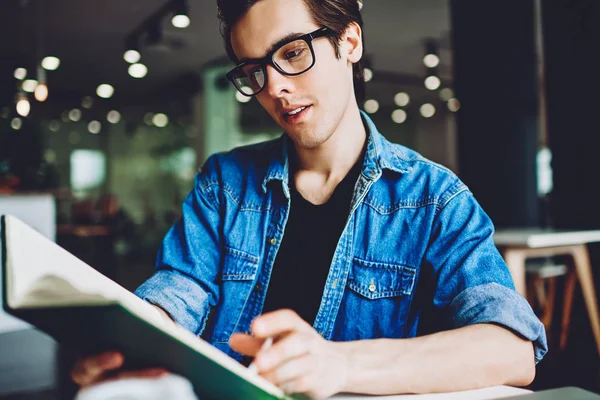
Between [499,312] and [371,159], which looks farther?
[371,159]

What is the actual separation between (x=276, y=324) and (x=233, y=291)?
589mm

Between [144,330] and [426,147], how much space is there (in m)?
13.2

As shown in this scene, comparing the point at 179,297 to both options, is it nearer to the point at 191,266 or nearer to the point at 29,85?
the point at 191,266

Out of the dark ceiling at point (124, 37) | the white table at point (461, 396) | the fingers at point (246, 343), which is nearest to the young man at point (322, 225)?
A: the white table at point (461, 396)

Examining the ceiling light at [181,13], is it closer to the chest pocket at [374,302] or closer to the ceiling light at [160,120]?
the chest pocket at [374,302]

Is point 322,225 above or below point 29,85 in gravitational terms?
below

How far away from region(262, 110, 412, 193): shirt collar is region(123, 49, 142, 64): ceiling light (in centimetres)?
613

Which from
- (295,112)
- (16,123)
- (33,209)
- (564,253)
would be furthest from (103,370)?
(16,123)

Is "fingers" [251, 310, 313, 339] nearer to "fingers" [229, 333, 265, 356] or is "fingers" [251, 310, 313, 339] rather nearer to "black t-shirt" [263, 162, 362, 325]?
"fingers" [229, 333, 265, 356]

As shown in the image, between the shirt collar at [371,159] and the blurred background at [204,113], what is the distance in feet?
5.57

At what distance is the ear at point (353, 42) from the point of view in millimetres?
1227

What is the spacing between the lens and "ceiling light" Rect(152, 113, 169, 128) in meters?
11.4

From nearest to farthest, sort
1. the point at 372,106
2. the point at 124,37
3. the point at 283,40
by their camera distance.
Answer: the point at 283,40, the point at 124,37, the point at 372,106

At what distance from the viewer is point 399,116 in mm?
12906
